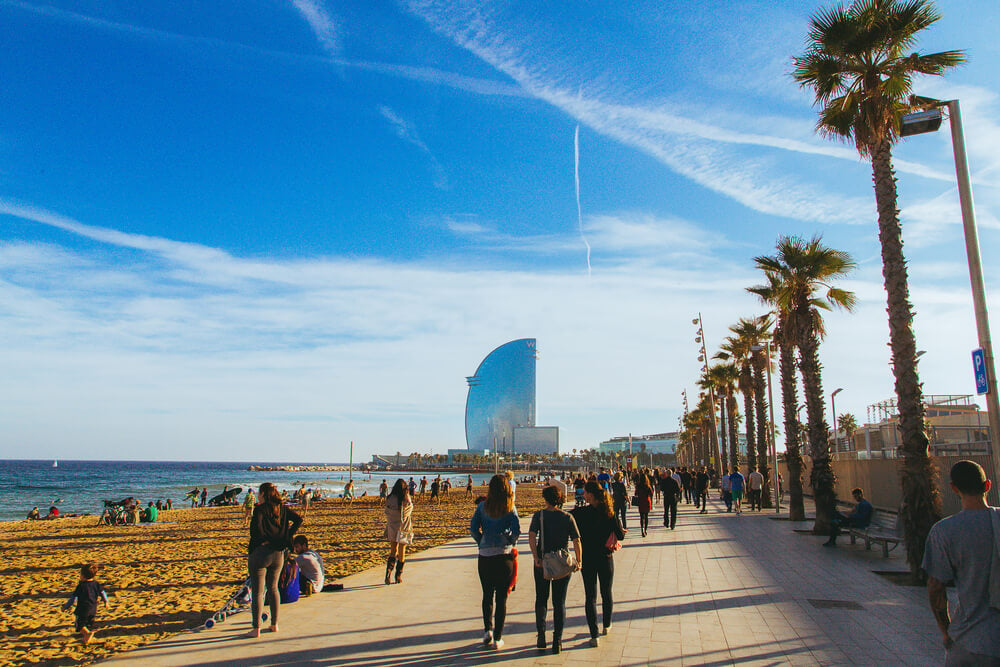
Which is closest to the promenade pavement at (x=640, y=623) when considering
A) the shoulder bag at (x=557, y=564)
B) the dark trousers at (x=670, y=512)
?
the shoulder bag at (x=557, y=564)

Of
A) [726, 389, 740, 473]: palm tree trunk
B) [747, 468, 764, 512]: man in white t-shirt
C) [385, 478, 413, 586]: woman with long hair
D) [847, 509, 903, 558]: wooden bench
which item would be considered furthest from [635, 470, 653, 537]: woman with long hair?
[726, 389, 740, 473]: palm tree trunk

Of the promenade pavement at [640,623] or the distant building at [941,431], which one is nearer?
the promenade pavement at [640,623]

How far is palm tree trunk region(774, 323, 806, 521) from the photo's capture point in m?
17.0

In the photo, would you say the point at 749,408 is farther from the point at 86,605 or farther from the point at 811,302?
the point at 86,605

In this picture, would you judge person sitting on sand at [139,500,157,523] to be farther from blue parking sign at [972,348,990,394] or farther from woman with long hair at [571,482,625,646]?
blue parking sign at [972,348,990,394]

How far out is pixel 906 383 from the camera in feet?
27.3

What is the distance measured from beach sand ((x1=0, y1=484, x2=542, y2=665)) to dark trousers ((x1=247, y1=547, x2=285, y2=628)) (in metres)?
1.26

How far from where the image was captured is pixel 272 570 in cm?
584

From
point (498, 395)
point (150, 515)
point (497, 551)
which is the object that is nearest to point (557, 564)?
point (497, 551)

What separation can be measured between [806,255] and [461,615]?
12.8 m

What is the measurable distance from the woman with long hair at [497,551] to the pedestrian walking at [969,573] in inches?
116

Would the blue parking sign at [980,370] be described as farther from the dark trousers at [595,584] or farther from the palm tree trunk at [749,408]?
the palm tree trunk at [749,408]

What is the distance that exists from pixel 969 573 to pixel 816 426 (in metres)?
12.4

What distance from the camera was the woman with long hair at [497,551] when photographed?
5.20m
